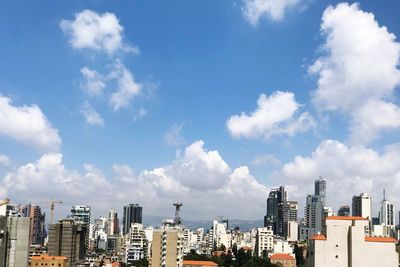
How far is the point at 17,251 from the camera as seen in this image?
52469 mm

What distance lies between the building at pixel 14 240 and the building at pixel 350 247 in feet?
90.4

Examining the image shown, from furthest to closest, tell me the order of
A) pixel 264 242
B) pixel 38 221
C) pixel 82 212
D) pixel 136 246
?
pixel 38 221 < pixel 82 212 < pixel 264 242 < pixel 136 246

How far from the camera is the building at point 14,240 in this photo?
50.8 metres

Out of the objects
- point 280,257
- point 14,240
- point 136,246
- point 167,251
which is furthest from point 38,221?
point 14,240

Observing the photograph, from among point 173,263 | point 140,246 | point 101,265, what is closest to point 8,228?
point 173,263

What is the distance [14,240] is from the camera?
171 feet

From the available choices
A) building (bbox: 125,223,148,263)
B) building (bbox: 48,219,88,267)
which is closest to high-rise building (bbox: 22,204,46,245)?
building (bbox: 125,223,148,263)

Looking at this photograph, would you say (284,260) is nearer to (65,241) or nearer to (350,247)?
(65,241)

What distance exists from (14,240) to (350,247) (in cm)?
3129

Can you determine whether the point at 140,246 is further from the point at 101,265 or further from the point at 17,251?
the point at 17,251

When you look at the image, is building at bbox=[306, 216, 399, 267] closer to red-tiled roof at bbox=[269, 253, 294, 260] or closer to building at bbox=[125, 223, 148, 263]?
red-tiled roof at bbox=[269, 253, 294, 260]

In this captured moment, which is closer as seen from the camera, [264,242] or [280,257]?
[280,257]

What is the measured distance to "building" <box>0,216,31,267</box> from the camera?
50812 mm

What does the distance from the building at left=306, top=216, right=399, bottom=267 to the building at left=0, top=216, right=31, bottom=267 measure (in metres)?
27.5
